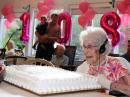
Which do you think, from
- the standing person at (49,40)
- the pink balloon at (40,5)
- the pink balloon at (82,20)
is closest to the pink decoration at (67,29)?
the standing person at (49,40)

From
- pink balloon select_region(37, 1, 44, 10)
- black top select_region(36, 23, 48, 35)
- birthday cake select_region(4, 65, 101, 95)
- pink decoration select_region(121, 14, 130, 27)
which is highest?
pink balloon select_region(37, 1, 44, 10)

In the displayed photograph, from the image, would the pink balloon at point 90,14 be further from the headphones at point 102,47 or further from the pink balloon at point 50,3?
the headphones at point 102,47

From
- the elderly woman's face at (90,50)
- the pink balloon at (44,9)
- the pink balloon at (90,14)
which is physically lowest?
the elderly woman's face at (90,50)

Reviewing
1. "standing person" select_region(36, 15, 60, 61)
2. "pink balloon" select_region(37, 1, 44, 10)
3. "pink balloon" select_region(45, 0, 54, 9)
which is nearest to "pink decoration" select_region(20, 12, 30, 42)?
"pink balloon" select_region(37, 1, 44, 10)

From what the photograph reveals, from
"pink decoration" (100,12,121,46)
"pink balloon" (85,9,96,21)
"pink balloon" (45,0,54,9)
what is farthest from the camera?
"pink balloon" (45,0,54,9)

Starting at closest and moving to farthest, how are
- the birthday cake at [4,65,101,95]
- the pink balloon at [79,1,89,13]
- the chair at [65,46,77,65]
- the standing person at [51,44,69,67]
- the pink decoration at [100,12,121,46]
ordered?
the birthday cake at [4,65,101,95] → the pink decoration at [100,12,121,46] → the standing person at [51,44,69,67] → the chair at [65,46,77,65] → the pink balloon at [79,1,89,13]

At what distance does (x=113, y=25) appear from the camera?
4883 mm

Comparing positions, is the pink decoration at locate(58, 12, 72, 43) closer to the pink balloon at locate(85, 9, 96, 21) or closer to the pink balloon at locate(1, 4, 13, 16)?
the pink balloon at locate(85, 9, 96, 21)

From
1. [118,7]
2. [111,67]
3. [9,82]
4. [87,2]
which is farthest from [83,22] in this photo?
[9,82]

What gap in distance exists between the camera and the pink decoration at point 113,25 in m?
4.84

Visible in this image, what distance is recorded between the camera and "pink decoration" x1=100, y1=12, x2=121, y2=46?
4836mm

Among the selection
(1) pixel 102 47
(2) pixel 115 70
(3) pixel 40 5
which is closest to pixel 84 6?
(3) pixel 40 5

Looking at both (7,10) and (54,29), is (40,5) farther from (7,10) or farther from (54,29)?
(7,10)

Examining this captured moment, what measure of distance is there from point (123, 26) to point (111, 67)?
9.68 feet
